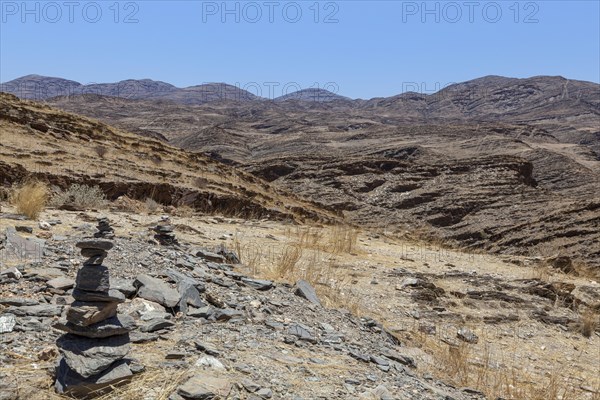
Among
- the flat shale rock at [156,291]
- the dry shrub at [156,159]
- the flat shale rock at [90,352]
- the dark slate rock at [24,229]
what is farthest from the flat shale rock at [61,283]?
the dry shrub at [156,159]

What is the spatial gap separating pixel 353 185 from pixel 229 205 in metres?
14.3

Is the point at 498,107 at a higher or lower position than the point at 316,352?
higher

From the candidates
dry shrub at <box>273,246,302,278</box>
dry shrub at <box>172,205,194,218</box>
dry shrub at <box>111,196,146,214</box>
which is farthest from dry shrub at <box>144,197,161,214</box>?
dry shrub at <box>273,246,302,278</box>

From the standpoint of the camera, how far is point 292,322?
4.33 metres

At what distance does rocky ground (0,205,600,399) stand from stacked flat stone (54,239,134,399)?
9cm

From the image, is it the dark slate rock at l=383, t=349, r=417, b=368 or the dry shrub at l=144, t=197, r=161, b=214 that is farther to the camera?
the dry shrub at l=144, t=197, r=161, b=214

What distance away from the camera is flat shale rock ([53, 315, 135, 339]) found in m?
2.93

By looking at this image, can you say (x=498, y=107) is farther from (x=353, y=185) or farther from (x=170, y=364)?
(x=170, y=364)

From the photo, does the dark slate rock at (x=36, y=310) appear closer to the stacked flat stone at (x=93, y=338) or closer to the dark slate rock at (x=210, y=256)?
the stacked flat stone at (x=93, y=338)

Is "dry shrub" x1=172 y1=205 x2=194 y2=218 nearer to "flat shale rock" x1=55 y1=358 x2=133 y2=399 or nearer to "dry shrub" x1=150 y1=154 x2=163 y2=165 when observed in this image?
"dry shrub" x1=150 y1=154 x2=163 y2=165

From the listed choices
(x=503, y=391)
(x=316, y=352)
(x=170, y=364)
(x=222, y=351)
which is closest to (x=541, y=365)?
(x=503, y=391)

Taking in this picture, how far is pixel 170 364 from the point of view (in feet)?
9.93

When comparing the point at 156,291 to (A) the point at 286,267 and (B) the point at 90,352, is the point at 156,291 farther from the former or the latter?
(A) the point at 286,267

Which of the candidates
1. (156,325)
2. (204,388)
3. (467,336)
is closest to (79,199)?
(156,325)
